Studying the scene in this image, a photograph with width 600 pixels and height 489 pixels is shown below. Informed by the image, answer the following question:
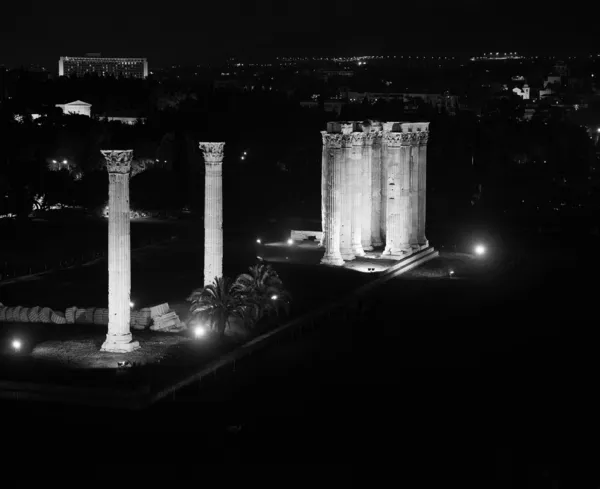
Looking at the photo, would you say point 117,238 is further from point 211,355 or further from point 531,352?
point 531,352

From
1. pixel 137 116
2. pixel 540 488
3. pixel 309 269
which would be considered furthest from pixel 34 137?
pixel 540 488

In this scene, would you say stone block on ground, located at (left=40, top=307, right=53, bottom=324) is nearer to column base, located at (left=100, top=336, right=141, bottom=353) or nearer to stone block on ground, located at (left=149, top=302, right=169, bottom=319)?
stone block on ground, located at (left=149, top=302, right=169, bottom=319)

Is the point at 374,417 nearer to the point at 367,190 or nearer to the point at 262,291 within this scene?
the point at 262,291

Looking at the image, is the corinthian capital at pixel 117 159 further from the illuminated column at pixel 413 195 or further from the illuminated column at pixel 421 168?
the illuminated column at pixel 421 168

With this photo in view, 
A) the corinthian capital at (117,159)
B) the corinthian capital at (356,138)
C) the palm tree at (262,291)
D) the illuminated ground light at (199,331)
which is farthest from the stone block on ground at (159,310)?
the corinthian capital at (356,138)

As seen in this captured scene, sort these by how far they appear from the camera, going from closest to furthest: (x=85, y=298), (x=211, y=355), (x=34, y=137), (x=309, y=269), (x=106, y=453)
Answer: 1. (x=106, y=453)
2. (x=211, y=355)
3. (x=85, y=298)
4. (x=309, y=269)
5. (x=34, y=137)

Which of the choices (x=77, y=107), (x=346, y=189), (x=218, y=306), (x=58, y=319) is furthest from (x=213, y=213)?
(x=77, y=107)

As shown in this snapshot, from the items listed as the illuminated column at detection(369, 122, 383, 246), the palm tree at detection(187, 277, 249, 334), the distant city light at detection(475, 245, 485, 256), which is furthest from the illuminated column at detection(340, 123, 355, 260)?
the palm tree at detection(187, 277, 249, 334)
